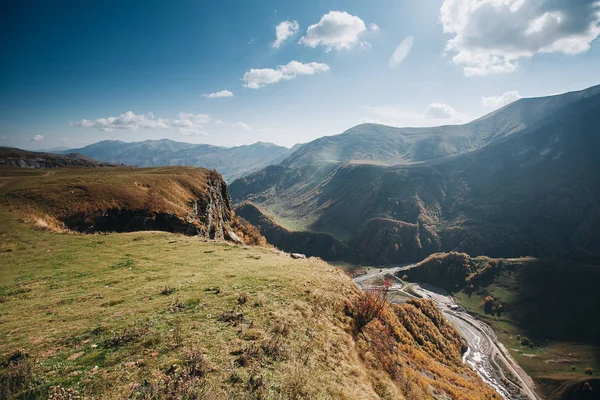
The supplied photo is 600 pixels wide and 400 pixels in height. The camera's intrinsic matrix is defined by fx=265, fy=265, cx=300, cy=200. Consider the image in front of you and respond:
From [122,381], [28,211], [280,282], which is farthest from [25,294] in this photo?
[28,211]

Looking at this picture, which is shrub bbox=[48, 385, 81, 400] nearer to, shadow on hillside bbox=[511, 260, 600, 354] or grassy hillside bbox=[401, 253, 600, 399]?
grassy hillside bbox=[401, 253, 600, 399]

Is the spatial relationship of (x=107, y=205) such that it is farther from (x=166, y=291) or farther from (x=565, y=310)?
(x=565, y=310)

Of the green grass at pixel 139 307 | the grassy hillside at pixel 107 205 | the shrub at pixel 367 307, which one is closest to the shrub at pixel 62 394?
the green grass at pixel 139 307

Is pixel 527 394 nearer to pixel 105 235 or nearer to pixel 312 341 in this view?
pixel 312 341

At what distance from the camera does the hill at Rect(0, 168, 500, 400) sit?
10.4 m

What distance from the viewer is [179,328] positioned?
13.8 metres

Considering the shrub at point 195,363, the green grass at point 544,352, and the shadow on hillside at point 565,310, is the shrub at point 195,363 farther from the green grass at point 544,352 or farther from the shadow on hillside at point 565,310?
the shadow on hillside at point 565,310

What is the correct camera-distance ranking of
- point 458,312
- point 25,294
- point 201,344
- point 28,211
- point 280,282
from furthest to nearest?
point 458,312 → point 28,211 → point 280,282 → point 25,294 → point 201,344

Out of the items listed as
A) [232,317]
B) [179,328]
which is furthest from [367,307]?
[179,328]

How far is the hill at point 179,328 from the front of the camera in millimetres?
10383

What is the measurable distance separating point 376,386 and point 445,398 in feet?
38.5

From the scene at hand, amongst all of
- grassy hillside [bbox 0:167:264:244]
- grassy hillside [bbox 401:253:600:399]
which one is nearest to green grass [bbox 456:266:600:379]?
grassy hillside [bbox 401:253:600:399]

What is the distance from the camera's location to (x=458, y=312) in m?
196

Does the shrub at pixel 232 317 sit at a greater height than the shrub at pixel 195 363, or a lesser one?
lesser
